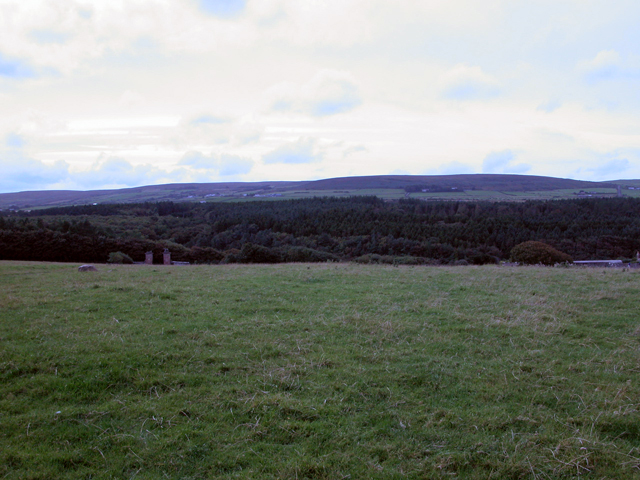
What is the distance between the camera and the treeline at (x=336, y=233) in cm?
3772

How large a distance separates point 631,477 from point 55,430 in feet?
21.9

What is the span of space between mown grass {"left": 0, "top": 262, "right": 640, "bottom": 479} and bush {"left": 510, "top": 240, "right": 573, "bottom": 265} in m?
20.1

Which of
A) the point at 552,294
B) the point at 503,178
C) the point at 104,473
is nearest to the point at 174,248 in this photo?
the point at 552,294

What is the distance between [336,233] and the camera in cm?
7288

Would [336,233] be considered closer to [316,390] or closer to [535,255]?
[535,255]

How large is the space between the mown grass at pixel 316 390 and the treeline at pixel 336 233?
23.9 metres

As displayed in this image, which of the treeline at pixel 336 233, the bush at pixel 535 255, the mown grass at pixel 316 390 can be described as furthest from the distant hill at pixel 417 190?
the mown grass at pixel 316 390

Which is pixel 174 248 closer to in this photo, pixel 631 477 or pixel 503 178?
pixel 631 477

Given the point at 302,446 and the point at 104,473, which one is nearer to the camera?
the point at 104,473

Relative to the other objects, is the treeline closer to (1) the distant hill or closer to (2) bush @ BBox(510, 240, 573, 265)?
(2) bush @ BBox(510, 240, 573, 265)

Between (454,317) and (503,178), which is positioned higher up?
(503,178)

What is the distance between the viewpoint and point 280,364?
7.18m

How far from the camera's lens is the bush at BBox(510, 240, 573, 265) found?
30.1m

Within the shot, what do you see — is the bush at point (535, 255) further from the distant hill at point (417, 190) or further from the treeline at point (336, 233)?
the distant hill at point (417, 190)
